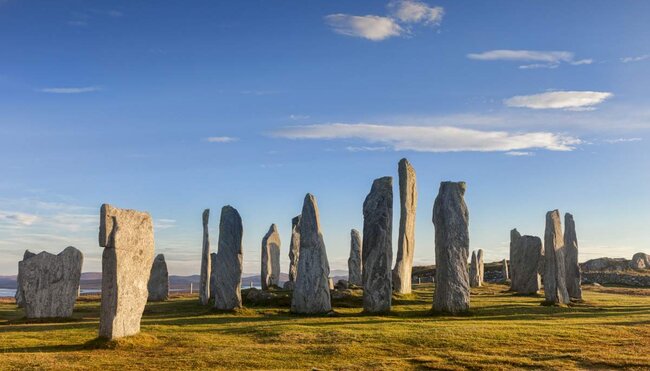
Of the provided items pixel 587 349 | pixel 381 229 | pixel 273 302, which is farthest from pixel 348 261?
pixel 587 349

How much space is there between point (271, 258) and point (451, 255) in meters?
19.8

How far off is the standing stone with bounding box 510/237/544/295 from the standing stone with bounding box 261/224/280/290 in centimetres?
1421

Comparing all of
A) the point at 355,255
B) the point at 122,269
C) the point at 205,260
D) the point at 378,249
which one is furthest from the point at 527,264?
the point at 122,269

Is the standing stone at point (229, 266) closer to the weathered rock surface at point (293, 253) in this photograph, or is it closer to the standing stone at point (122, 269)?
the standing stone at point (122, 269)

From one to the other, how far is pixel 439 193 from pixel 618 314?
821 cm

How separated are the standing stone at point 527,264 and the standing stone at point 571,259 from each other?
254 centimetres

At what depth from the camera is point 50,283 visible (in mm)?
26297

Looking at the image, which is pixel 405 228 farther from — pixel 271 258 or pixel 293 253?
pixel 271 258

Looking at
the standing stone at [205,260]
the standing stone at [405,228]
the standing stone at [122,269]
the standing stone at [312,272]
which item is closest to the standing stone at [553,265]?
the standing stone at [405,228]

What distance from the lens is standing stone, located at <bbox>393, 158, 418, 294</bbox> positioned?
34188mm

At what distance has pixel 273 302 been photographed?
99.9 feet

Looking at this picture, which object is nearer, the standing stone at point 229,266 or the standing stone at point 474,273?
the standing stone at point 229,266

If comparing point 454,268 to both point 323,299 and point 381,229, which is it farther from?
point 323,299

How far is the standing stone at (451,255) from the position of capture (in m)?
25.6
